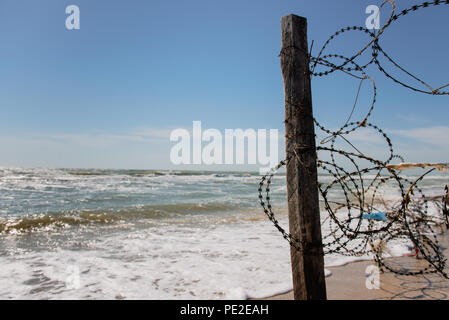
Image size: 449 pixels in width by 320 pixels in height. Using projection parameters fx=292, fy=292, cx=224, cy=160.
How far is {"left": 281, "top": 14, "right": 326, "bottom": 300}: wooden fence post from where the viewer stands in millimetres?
3273

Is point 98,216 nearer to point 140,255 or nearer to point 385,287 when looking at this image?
point 140,255

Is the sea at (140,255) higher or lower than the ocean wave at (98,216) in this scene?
lower

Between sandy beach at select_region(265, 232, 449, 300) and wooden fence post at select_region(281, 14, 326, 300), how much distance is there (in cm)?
195

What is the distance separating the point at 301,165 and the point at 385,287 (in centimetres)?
346

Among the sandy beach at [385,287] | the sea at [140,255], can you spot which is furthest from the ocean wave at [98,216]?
the sandy beach at [385,287]

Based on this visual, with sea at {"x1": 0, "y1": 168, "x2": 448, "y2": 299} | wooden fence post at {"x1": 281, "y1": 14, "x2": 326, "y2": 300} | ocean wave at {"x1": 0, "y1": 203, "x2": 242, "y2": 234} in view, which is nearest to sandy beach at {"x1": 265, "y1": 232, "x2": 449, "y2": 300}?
sea at {"x1": 0, "y1": 168, "x2": 448, "y2": 299}

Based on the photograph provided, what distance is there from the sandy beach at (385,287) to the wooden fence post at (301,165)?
76.6 inches

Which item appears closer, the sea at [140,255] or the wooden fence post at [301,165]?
the wooden fence post at [301,165]

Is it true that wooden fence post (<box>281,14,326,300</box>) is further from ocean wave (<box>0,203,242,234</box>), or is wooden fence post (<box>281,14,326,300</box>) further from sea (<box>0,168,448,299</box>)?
ocean wave (<box>0,203,242,234</box>)

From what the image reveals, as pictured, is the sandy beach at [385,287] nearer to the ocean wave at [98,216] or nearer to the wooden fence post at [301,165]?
the wooden fence post at [301,165]

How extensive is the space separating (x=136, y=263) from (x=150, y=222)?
5.38m

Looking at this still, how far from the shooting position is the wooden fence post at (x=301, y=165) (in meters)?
3.27

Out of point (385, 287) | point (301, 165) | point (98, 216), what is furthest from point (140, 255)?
point (98, 216)
